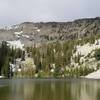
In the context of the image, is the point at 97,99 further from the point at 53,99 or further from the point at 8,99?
the point at 8,99

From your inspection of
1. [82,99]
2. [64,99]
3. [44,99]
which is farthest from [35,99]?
[82,99]

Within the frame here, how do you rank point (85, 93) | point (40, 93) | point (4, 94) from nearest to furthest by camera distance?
point (4, 94)
point (40, 93)
point (85, 93)

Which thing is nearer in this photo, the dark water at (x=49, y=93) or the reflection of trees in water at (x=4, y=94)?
the reflection of trees in water at (x=4, y=94)

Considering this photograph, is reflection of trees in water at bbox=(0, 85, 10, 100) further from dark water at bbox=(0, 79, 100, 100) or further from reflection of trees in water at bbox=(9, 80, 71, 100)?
reflection of trees in water at bbox=(9, 80, 71, 100)

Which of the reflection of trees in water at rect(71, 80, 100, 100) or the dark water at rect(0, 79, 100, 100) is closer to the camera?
the dark water at rect(0, 79, 100, 100)

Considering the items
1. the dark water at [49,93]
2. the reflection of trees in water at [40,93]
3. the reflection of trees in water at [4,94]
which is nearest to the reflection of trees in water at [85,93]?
the dark water at [49,93]

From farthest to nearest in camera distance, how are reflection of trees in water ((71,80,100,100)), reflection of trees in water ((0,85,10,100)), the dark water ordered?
reflection of trees in water ((71,80,100,100)) → the dark water → reflection of trees in water ((0,85,10,100))

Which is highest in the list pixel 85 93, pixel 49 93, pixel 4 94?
pixel 4 94

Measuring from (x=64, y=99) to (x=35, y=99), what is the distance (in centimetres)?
648

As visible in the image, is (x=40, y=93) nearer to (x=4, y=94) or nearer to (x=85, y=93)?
(x=4, y=94)

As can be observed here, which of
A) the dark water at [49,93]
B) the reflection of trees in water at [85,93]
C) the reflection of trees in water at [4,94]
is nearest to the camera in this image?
the reflection of trees in water at [4,94]

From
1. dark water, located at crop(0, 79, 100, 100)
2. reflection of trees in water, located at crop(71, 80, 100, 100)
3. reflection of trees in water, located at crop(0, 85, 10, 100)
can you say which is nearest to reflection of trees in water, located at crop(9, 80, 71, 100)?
dark water, located at crop(0, 79, 100, 100)

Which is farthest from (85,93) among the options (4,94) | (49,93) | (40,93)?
(4,94)

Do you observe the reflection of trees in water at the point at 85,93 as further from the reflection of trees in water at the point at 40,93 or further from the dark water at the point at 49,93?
the reflection of trees in water at the point at 40,93
